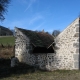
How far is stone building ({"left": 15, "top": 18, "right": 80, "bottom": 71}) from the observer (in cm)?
1906

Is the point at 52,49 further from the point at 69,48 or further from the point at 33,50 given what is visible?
the point at 69,48

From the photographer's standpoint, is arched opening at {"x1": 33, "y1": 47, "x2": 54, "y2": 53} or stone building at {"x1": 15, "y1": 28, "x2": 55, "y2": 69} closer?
stone building at {"x1": 15, "y1": 28, "x2": 55, "y2": 69}

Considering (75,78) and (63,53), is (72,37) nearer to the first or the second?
(63,53)

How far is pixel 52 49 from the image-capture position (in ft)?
70.4

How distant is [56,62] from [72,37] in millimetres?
2762

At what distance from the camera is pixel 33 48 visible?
837 inches

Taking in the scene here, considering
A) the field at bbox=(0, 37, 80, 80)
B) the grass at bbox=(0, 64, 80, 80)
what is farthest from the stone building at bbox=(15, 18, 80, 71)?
the grass at bbox=(0, 64, 80, 80)

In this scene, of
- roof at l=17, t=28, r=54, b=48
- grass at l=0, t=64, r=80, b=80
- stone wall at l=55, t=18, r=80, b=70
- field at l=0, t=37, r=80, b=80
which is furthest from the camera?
→ roof at l=17, t=28, r=54, b=48

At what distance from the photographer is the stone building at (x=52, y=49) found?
62.5 ft

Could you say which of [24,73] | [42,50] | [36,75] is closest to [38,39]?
[42,50]

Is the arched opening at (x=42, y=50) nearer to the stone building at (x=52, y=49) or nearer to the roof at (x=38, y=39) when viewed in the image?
the stone building at (x=52, y=49)

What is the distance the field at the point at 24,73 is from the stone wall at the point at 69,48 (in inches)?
39.1

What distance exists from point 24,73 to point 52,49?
5111 millimetres

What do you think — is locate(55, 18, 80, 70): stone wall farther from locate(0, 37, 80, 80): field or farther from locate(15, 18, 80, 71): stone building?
locate(0, 37, 80, 80): field
